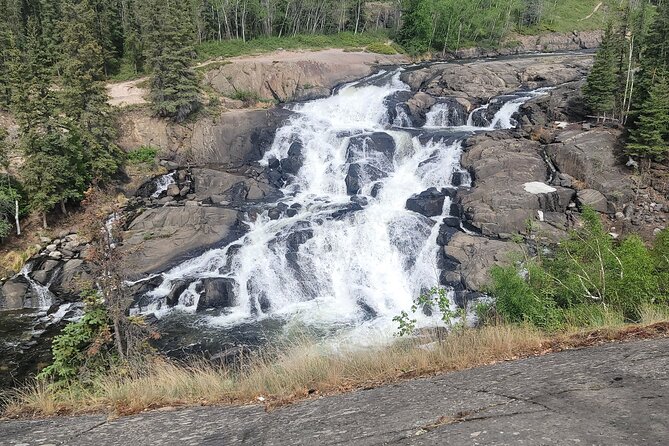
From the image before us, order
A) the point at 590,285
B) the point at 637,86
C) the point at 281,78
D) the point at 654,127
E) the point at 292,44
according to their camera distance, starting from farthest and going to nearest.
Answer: the point at 292,44, the point at 281,78, the point at 637,86, the point at 654,127, the point at 590,285

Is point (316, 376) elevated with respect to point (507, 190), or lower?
elevated

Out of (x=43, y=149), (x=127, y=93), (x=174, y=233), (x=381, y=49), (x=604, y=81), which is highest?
(x=381, y=49)

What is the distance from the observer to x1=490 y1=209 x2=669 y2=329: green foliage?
8.83 meters

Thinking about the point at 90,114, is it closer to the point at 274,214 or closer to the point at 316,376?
the point at 274,214

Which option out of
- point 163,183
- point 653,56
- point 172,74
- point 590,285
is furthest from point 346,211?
point 653,56

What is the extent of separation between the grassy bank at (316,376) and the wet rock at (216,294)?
13353 millimetres

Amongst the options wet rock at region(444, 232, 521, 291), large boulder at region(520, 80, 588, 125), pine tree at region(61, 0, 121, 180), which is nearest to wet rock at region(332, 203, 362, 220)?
wet rock at region(444, 232, 521, 291)

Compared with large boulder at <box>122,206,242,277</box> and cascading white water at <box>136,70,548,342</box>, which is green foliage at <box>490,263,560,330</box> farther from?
large boulder at <box>122,206,242,277</box>

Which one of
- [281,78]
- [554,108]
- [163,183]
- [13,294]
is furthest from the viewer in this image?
[281,78]

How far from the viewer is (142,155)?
3228 cm

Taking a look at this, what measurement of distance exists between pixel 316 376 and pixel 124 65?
55201 mm

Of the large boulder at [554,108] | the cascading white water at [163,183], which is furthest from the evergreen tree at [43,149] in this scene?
the large boulder at [554,108]

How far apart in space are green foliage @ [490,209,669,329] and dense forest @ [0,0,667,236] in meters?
16.3

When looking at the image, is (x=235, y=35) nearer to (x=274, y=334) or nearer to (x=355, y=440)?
(x=274, y=334)
